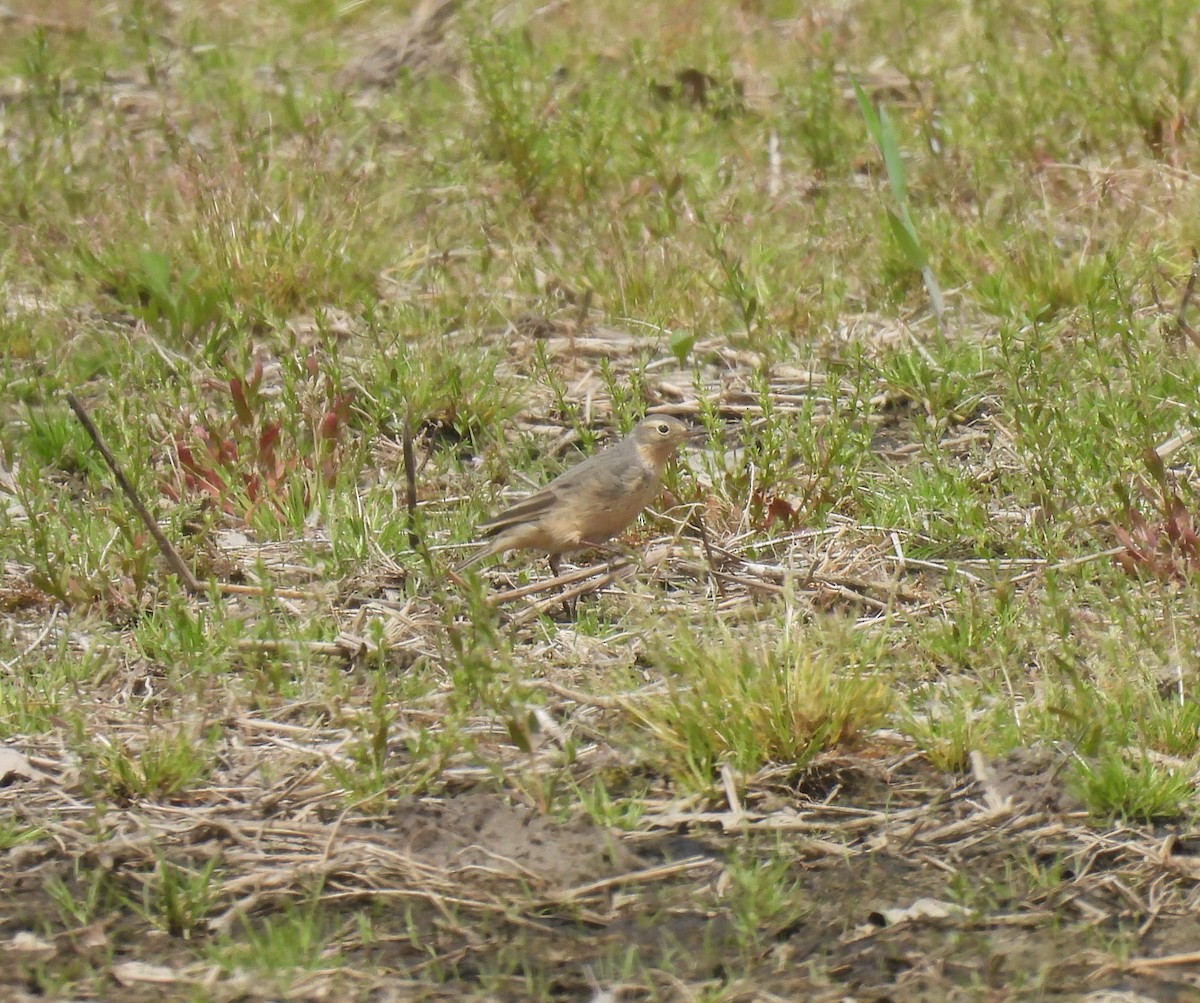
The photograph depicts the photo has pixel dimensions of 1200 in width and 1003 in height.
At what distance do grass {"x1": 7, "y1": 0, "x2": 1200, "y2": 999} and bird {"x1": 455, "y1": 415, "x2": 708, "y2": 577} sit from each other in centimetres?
18

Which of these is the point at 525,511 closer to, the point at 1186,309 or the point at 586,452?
the point at 586,452

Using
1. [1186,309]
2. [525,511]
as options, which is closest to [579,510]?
[525,511]

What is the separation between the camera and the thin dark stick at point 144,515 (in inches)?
196

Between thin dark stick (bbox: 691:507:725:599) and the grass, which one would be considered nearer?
the grass

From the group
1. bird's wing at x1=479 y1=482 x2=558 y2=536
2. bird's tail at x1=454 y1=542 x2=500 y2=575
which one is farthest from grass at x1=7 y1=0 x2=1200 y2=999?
bird's wing at x1=479 y1=482 x2=558 y2=536

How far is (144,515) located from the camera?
5098mm

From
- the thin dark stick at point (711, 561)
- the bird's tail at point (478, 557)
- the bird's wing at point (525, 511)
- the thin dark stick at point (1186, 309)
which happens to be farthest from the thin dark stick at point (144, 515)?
the thin dark stick at point (1186, 309)

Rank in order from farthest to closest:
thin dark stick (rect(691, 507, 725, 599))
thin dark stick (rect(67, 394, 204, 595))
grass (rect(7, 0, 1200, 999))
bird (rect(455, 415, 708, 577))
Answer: bird (rect(455, 415, 708, 577)) → thin dark stick (rect(691, 507, 725, 599)) → thin dark stick (rect(67, 394, 204, 595)) → grass (rect(7, 0, 1200, 999))

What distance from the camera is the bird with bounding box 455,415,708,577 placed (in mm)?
5348

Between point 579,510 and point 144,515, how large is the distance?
4.28ft

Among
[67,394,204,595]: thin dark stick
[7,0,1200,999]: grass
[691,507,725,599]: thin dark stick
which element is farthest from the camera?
[691,507,725,599]: thin dark stick

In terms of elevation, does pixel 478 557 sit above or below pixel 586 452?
above

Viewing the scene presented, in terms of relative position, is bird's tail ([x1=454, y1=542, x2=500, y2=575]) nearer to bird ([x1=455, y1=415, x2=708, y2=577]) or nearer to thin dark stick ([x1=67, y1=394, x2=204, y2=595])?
bird ([x1=455, y1=415, x2=708, y2=577])

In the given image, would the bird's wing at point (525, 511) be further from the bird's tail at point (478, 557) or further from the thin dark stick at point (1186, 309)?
the thin dark stick at point (1186, 309)
